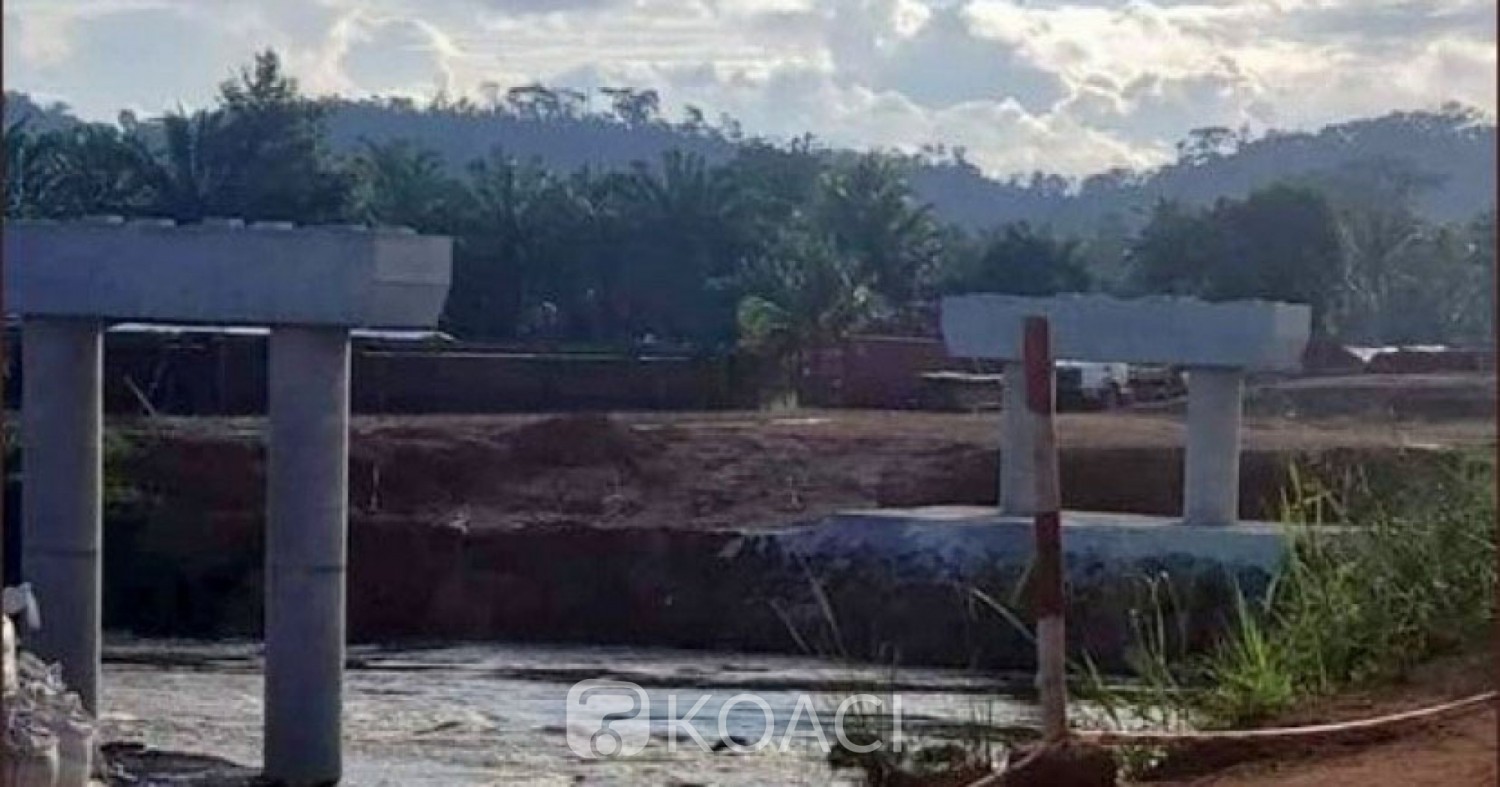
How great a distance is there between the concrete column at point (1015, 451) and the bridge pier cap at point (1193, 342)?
394 millimetres

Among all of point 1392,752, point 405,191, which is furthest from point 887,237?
point 1392,752

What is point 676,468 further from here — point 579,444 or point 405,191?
point 405,191

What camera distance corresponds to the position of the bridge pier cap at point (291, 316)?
23.4 metres

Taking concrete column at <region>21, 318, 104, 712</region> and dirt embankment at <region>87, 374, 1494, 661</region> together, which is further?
dirt embankment at <region>87, 374, 1494, 661</region>

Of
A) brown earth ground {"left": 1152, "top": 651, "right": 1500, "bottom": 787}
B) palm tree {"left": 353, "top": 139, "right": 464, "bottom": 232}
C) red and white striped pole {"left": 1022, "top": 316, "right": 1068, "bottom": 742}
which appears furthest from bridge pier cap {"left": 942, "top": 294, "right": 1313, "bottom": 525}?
palm tree {"left": 353, "top": 139, "right": 464, "bottom": 232}

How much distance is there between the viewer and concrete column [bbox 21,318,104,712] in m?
25.3

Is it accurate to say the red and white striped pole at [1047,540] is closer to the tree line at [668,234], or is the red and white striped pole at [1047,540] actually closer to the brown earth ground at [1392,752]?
the brown earth ground at [1392,752]

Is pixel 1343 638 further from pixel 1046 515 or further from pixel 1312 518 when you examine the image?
pixel 1312 518

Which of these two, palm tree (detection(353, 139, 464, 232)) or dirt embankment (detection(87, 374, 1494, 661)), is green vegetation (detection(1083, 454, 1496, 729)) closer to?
dirt embankment (detection(87, 374, 1494, 661))

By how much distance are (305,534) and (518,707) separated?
671 centimetres

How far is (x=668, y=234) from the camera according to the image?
71812mm

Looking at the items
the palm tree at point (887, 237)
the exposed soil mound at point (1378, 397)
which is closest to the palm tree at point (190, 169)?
the palm tree at point (887, 237)

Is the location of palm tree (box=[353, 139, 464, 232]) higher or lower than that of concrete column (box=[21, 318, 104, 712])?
higher

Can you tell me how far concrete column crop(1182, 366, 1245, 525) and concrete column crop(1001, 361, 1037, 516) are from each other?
6.86 feet
